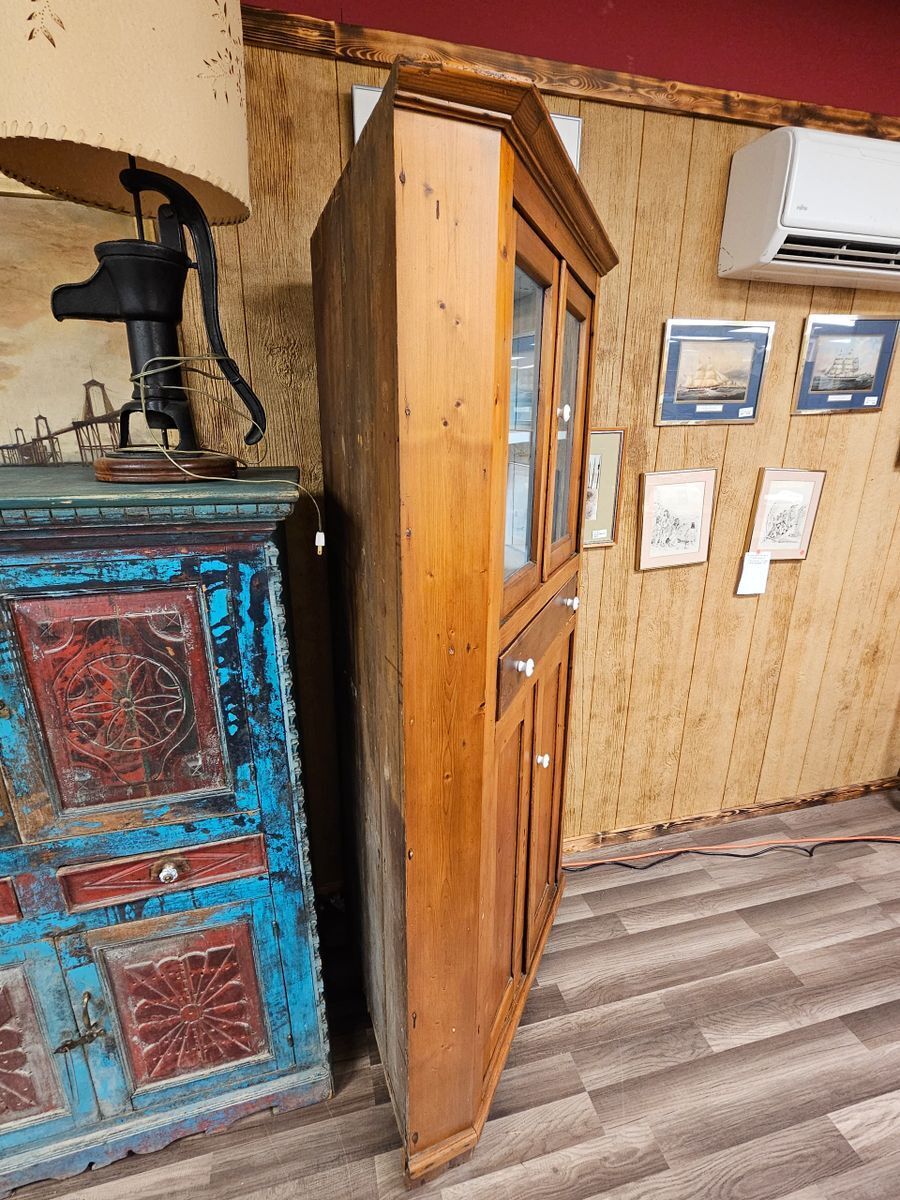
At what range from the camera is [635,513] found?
1.78 meters

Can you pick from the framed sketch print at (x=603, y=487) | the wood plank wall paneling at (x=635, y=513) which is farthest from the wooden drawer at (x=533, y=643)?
the wood plank wall paneling at (x=635, y=513)

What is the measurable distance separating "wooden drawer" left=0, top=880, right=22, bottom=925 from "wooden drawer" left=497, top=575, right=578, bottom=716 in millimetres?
877

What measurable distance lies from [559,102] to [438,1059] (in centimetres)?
218

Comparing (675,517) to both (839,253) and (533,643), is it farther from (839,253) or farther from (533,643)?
(533,643)

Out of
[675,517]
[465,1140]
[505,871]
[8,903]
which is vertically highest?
[675,517]

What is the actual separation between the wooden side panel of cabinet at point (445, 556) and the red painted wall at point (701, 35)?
0.95m

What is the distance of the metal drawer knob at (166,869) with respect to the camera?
0.99 m

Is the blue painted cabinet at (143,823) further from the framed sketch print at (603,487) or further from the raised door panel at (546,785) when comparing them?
the framed sketch print at (603,487)

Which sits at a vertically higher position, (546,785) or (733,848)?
(546,785)

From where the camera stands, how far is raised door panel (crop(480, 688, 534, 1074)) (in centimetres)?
105

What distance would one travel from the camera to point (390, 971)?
43.9 inches

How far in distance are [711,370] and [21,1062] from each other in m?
2.33

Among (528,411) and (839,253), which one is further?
(839,253)

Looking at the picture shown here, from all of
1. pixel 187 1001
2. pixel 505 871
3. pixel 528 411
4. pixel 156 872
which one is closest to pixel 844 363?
pixel 528 411
